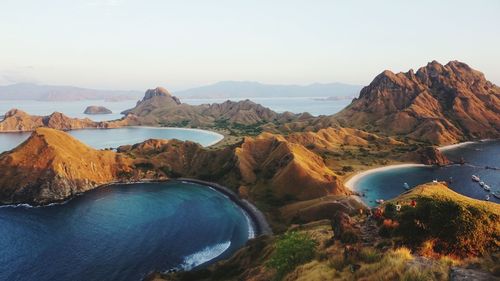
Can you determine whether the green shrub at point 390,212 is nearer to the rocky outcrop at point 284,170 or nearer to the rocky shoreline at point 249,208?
the rocky shoreline at point 249,208

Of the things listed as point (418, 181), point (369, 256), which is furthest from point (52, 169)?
point (418, 181)

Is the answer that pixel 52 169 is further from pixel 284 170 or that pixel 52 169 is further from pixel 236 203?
pixel 284 170

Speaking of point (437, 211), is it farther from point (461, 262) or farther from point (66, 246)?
point (66, 246)

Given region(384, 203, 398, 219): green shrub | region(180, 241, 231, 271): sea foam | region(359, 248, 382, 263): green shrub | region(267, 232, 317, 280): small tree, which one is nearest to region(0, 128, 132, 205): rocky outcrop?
region(180, 241, 231, 271): sea foam

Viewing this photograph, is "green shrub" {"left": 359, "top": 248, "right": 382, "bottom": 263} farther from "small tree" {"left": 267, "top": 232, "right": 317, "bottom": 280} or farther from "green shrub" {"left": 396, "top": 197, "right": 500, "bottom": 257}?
"small tree" {"left": 267, "top": 232, "right": 317, "bottom": 280}

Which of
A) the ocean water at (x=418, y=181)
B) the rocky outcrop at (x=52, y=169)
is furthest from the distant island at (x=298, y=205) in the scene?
the ocean water at (x=418, y=181)

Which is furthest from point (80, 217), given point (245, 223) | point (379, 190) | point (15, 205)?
point (379, 190)
